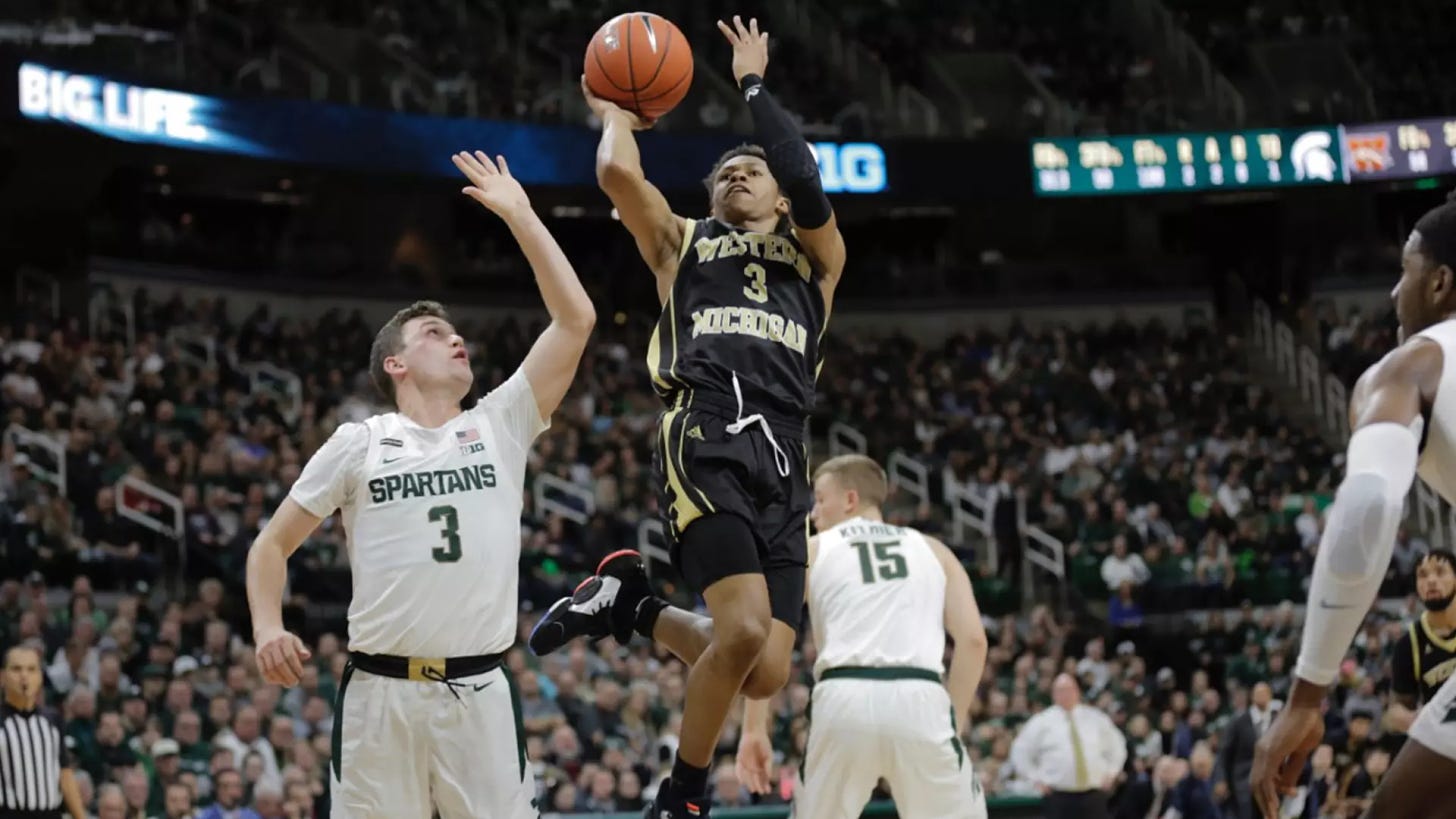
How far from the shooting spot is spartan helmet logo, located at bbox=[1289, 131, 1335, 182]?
88.1ft

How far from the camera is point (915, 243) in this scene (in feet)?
102

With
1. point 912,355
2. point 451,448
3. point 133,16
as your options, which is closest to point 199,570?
point 133,16

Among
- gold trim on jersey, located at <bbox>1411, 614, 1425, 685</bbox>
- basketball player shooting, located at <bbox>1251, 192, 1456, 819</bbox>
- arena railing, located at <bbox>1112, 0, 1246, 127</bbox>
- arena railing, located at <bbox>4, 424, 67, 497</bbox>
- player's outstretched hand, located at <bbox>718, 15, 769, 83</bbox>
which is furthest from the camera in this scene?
arena railing, located at <bbox>1112, 0, 1246, 127</bbox>

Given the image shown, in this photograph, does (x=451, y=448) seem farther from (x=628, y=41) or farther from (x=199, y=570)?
(x=199, y=570)

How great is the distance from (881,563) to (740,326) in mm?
1959

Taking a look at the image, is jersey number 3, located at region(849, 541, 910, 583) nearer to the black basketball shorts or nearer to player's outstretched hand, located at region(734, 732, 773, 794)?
player's outstretched hand, located at region(734, 732, 773, 794)

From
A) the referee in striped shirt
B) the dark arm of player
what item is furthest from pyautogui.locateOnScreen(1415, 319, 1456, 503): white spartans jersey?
the referee in striped shirt

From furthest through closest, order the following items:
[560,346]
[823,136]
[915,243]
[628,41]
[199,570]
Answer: [915,243]
[823,136]
[199,570]
[628,41]
[560,346]

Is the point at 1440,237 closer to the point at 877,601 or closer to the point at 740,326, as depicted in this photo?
the point at 740,326

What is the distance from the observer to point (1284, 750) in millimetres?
4090

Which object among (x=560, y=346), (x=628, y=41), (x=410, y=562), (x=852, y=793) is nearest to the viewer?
(x=410, y=562)

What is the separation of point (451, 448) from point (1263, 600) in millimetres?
16594

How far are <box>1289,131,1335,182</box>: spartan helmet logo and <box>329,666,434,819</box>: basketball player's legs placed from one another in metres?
23.6

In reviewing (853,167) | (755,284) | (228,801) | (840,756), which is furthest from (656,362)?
(853,167)
